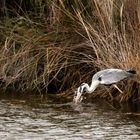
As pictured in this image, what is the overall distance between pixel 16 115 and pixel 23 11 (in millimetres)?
3670

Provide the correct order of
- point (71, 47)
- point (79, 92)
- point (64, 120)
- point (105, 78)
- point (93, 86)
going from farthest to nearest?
point (71, 47), point (79, 92), point (93, 86), point (105, 78), point (64, 120)

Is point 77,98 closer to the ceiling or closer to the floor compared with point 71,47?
closer to the floor

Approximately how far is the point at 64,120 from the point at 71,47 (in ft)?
7.41

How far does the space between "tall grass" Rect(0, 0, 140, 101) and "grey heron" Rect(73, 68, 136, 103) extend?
27 cm

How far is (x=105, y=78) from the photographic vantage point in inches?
430

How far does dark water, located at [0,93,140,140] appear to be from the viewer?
9.02 m

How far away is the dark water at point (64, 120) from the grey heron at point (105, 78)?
275 millimetres

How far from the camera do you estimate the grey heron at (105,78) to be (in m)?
10.7

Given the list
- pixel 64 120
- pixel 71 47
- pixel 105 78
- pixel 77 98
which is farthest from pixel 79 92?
pixel 64 120

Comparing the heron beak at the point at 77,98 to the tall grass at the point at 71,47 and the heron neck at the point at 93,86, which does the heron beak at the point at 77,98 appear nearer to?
the heron neck at the point at 93,86

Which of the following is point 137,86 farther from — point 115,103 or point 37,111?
point 37,111

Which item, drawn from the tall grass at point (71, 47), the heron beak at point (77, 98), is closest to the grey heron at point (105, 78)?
the heron beak at point (77, 98)

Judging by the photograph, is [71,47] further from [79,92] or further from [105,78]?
[105,78]

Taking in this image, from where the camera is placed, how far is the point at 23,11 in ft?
44.3
